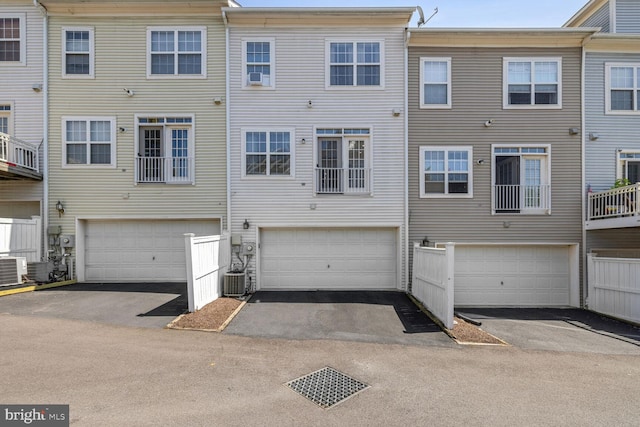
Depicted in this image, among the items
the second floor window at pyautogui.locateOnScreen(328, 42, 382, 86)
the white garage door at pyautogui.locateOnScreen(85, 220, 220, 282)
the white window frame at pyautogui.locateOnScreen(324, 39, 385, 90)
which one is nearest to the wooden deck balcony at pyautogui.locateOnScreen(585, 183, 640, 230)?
the white window frame at pyautogui.locateOnScreen(324, 39, 385, 90)

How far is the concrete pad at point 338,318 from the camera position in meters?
5.77

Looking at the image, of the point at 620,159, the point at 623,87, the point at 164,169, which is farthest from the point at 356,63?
the point at 620,159

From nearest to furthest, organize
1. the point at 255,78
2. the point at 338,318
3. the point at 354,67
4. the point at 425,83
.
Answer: the point at 338,318 → the point at 255,78 → the point at 354,67 → the point at 425,83

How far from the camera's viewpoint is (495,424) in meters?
3.20

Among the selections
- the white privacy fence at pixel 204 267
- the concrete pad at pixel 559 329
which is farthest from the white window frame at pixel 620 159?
the white privacy fence at pixel 204 267

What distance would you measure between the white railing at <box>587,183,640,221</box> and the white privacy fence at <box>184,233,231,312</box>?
11312mm

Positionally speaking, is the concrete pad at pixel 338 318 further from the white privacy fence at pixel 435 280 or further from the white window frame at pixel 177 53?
the white window frame at pixel 177 53

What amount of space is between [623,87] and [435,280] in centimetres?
956

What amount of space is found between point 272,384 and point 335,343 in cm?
173

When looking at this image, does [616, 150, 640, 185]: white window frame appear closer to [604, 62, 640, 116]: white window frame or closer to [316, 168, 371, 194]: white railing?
[604, 62, 640, 116]: white window frame

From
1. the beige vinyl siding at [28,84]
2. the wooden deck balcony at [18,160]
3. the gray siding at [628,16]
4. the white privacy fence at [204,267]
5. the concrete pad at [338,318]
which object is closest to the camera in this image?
the concrete pad at [338,318]

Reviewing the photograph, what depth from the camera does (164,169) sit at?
953cm

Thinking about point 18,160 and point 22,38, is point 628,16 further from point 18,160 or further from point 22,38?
point 18,160

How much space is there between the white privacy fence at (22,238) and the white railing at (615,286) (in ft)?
55.3
